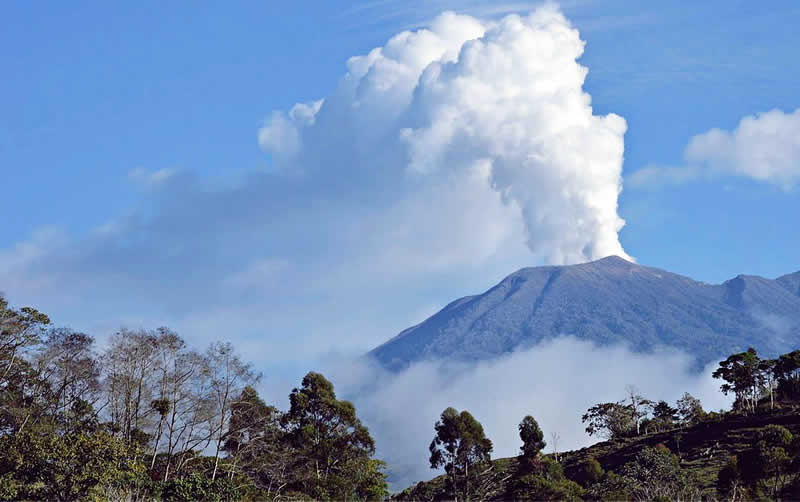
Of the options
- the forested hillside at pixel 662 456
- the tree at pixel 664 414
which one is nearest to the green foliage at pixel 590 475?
the forested hillside at pixel 662 456

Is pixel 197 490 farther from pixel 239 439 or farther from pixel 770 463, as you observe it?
pixel 770 463

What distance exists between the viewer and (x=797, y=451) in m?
38.8

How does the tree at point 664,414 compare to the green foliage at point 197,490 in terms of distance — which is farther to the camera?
the tree at point 664,414

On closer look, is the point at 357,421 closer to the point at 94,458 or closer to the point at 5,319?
the point at 5,319

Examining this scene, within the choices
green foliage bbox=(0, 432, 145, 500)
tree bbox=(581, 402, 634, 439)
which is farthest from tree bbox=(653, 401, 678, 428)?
green foliage bbox=(0, 432, 145, 500)

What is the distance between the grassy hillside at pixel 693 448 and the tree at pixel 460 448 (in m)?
1.82

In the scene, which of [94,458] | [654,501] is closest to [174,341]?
[94,458]

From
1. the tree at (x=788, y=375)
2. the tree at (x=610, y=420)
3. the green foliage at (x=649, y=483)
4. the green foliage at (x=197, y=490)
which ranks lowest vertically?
the green foliage at (x=197, y=490)

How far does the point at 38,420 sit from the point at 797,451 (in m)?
39.7

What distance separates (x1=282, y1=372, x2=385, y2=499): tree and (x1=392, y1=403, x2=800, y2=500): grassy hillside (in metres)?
6.65

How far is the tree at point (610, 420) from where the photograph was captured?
278 feet

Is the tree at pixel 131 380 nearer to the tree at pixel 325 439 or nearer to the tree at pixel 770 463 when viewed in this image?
the tree at pixel 325 439

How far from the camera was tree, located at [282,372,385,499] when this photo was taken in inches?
1917

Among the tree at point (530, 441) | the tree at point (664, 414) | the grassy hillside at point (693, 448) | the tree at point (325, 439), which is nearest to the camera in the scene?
the tree at point (325, 439)
